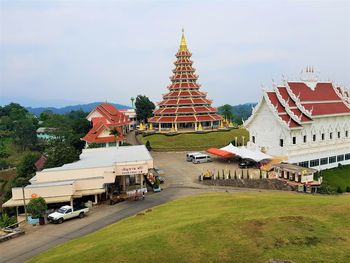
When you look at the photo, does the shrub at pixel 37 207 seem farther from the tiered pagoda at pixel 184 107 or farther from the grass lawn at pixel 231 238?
the tiered pagoda at pixel 184 107

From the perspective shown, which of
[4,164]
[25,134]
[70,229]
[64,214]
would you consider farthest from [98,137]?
[70,229]

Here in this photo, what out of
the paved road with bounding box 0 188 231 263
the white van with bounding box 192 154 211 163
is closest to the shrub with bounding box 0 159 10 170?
the white van with bounding box 192 154 211 163

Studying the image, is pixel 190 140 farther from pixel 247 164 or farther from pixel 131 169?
pixel 131 169

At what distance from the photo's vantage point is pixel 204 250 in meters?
17.9

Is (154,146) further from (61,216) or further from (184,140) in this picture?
(61,216)

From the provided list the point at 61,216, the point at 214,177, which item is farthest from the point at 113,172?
the point at 214,177

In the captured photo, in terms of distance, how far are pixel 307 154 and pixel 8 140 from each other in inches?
3095

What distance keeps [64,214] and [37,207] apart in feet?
7.90

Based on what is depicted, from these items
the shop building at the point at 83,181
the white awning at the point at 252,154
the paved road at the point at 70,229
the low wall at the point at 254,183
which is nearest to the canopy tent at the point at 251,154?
the white awning at the point at 252,154

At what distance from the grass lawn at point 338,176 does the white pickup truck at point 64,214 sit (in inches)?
1207

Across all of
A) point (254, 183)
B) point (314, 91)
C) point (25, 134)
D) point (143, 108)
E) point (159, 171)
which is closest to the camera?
point (254, 183)

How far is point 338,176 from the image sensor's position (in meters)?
49.6

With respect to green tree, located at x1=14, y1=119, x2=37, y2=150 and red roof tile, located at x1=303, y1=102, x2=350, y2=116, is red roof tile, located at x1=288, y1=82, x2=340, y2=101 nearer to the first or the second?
red roof tile, located at x1=303, y1=102, x2=350, y2=116

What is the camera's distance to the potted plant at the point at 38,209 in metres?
30.8
